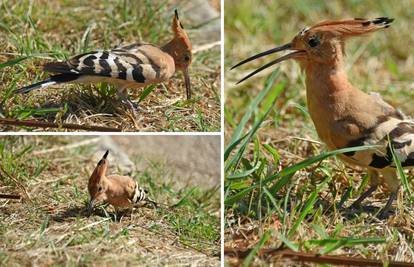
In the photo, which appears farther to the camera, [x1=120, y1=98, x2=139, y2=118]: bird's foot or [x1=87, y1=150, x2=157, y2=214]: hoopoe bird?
[x1=87, y1=150, x2=157, y2=214]: hoopoe bird

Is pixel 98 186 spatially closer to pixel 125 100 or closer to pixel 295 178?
pixel 125 100

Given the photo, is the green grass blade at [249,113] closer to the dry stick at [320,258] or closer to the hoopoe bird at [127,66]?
the hoopoe bird at [127,66]

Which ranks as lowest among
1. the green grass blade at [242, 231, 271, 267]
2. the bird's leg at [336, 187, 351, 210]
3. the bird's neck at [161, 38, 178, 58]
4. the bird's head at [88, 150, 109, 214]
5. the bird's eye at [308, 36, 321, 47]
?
the green grass blade at [242, 231, 271, 267]

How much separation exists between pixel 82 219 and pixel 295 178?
1000 millimetres

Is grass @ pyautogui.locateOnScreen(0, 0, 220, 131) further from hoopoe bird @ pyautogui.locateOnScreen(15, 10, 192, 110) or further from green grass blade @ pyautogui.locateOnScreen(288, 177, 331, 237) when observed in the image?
green grass blade @ pyautogui.locateOnScreen(288, 177, 331, 237)

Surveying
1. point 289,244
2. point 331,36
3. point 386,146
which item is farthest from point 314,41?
point 289,244

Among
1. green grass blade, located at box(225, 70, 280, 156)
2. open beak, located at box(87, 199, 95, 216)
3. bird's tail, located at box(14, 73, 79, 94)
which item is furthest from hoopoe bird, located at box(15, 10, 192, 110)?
open beak, located at box(87, 199, 95, 216)

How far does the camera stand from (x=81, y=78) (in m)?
3.48

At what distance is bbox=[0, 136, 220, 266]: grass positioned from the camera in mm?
3197

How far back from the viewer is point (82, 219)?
11.6 feet

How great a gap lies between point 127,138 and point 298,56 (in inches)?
70.7

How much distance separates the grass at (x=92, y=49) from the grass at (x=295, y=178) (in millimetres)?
265

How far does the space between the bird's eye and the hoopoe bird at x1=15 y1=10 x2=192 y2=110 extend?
62 cm

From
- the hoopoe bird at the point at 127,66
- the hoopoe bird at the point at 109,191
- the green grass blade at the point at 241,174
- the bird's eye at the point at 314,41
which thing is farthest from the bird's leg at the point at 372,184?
the hoopoe bird at the point at 109,191
